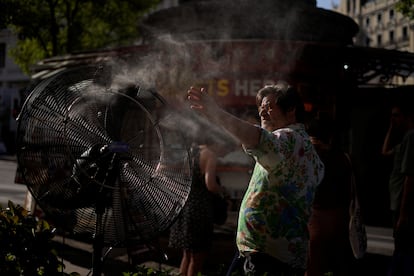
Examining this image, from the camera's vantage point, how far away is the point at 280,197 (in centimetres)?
267

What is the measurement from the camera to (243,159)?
9.80 meters

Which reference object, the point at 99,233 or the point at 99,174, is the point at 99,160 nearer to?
the point at 99,174

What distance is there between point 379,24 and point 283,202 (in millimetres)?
85325

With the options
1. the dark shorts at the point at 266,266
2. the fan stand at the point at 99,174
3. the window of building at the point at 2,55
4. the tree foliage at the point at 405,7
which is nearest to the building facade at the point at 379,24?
the window of building at the point at 2,55

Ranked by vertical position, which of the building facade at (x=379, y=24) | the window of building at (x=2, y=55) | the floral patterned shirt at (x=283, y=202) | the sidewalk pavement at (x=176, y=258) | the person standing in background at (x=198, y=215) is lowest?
the sidewalk pavement at (x=176, y=258)

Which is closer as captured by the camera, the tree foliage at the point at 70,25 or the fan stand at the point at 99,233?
the fan stand at the point at 99,233

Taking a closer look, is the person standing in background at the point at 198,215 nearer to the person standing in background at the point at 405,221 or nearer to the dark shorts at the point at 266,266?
Result: the person standing in background at the point at 405,221

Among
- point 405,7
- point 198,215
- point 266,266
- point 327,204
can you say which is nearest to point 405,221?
point 327,204

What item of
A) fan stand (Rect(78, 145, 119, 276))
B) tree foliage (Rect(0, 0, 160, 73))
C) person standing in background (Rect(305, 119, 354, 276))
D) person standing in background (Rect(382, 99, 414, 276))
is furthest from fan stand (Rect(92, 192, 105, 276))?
tree foliage (Rect(0, 0, 160, 73))

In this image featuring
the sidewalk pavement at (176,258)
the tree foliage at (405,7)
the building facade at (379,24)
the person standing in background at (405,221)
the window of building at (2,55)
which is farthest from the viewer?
the building facade at (379,24)

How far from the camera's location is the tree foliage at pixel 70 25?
17.5 metres

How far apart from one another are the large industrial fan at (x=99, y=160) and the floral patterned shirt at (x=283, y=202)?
41cm

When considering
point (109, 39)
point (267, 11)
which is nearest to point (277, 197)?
point (267, 11)

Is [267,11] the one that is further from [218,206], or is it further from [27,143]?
[27,143]
